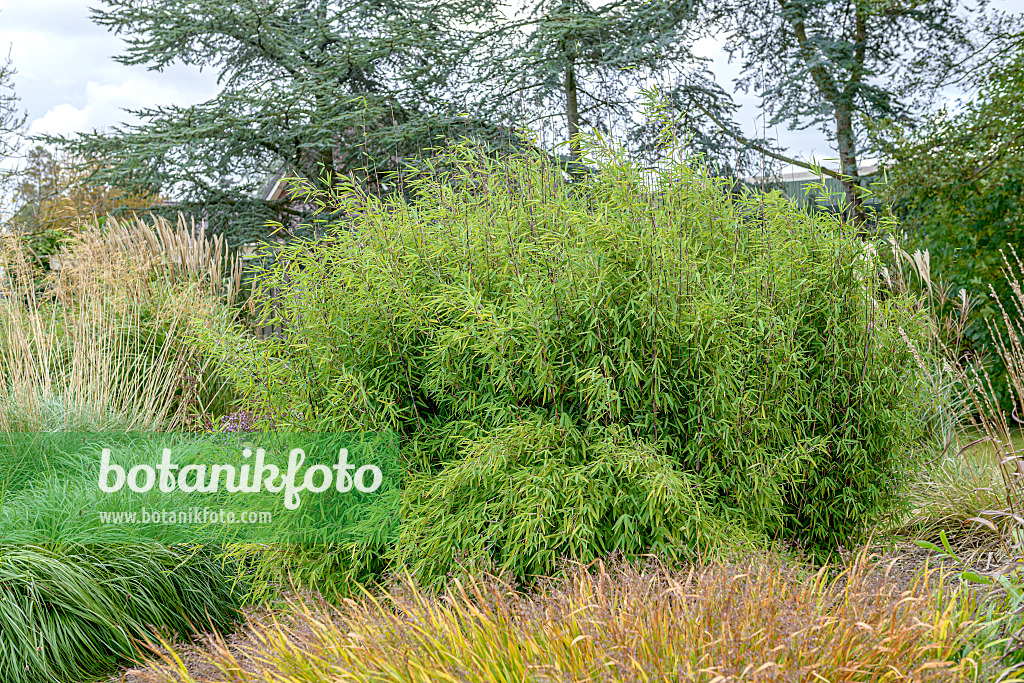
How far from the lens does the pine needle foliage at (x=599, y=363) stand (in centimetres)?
290

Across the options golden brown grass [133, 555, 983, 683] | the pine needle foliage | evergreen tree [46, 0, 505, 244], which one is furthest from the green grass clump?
evergreen tree [46, 0, 505, 244]

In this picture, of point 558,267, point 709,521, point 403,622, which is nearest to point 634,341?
point 558,267

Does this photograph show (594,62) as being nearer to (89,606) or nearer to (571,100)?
(571,100)

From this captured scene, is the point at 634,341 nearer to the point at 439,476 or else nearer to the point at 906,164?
the point at 439,476

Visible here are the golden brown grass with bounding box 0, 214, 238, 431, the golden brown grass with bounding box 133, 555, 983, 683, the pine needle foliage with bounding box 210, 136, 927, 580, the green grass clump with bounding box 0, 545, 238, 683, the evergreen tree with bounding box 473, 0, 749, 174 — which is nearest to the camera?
the golden brown grass with bounding box 133, 555, 983, 683

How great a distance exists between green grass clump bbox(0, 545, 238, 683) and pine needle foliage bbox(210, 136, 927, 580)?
35.4 inches

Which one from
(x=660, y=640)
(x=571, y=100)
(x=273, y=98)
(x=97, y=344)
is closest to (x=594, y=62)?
(x=571, y=100)

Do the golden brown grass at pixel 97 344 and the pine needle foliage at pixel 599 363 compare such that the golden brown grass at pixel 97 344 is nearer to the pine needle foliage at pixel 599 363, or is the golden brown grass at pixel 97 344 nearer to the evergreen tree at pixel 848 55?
the pine needle foliage at pixel 599 363

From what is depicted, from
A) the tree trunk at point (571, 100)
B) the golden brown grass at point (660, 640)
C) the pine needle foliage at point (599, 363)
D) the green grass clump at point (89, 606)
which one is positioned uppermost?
the tree trunk at point (571, 100)

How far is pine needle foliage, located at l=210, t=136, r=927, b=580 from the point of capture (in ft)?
9.53

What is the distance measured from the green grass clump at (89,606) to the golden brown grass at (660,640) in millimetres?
1177

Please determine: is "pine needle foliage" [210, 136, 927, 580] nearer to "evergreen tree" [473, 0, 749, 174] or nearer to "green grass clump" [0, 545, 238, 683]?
"green grass clump" [0, 545, 238, 683]

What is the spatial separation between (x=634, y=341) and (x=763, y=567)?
3.69 feet

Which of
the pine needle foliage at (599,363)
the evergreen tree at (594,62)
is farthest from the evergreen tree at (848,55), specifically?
the pine needle foliage at (599,363)
